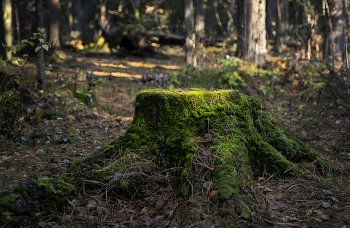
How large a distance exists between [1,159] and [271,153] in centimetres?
374

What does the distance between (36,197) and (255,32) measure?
9.50 meters

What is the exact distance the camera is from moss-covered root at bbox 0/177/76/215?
2344 millimetres

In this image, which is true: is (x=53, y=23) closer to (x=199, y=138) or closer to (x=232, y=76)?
(x=232, y=76)

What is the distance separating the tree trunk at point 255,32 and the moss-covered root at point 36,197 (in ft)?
28.9

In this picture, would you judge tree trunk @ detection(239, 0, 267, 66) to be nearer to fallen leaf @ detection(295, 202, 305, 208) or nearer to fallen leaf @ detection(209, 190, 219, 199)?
fallen leaf @ detection(295, 202, 305, 208)

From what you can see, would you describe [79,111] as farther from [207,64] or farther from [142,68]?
[142,68]

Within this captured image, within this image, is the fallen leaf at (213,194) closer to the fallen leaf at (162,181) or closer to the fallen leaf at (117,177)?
the fallen leaf at (162,181)

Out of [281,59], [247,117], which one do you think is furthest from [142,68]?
[247,117]

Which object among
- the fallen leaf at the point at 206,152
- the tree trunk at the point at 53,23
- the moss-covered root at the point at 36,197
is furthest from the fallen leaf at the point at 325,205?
the tree trunk at the point at 53,23

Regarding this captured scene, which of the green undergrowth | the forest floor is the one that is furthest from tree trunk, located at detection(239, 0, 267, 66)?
the forest floor

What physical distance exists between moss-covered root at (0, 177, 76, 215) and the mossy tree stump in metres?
0.03

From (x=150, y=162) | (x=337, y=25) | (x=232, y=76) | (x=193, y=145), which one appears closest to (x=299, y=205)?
(x=193, y=145)

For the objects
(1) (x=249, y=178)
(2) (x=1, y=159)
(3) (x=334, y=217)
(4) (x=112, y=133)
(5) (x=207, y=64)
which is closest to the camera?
(3) (x=334, y=217)

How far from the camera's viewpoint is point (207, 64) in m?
9.69
